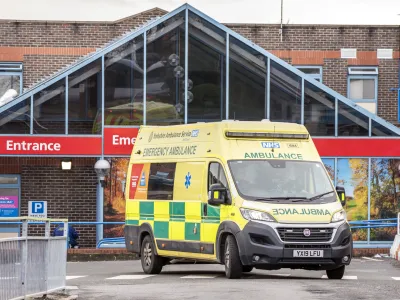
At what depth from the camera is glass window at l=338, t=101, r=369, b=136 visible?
3272 centimetres

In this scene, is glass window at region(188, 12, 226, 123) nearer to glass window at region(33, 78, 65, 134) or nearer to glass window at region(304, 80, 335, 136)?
glass window at region(304, 80, 335, 136)

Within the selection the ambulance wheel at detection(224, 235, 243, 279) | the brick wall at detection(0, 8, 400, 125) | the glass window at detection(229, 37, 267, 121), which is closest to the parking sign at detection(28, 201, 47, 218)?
the glass window at detection(229, 37, 267, 121)

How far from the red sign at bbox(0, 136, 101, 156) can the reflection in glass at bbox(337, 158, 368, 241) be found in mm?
7075

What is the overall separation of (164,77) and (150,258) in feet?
39.5

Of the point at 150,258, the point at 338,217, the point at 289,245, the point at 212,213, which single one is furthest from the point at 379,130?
the point at 289,245

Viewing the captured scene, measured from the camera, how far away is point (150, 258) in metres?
20.9

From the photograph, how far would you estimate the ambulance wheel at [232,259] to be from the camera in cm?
1759

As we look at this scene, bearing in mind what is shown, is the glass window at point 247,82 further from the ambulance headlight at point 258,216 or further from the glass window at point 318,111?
the ambulance headlight at point 258,216

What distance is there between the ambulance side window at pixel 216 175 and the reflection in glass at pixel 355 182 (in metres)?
A: 14.4

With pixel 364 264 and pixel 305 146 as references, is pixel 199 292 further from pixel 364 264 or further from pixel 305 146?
pixel 364 264

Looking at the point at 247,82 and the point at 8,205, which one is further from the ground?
the point at 247,82

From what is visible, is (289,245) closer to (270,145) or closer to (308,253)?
(308,253)

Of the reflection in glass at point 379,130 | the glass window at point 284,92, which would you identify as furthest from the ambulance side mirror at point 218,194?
the reflection in glass at point 379,130

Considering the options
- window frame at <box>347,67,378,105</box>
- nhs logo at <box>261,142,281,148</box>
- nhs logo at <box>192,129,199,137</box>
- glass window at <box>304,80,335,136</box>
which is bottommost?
nhs logo at <box>261,142,281,148</box>
